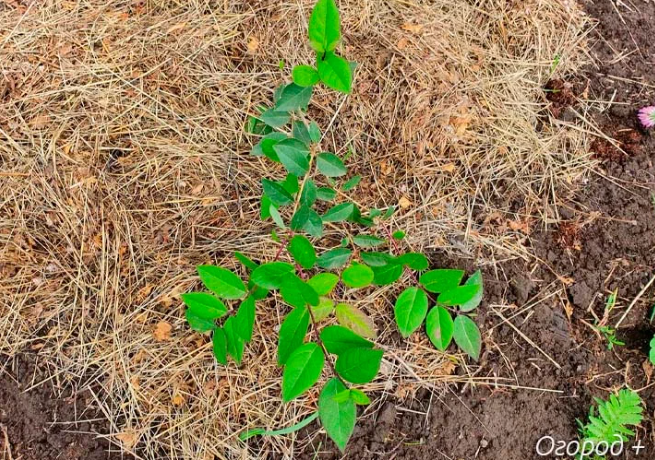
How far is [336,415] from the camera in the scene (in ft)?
3.33

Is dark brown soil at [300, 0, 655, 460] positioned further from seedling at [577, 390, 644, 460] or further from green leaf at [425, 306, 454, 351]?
green leaf at [425, 306, 454, 351]

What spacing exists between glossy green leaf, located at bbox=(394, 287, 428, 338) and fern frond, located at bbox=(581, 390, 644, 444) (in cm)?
68

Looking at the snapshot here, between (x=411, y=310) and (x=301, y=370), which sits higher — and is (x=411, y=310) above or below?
below

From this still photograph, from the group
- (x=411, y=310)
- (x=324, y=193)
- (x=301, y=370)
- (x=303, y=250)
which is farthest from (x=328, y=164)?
(x=301, y=370)

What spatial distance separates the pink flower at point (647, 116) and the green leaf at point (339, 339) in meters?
1.47

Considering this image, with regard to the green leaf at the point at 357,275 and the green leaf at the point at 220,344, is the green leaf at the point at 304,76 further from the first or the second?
the green leaf at the point at 220,344

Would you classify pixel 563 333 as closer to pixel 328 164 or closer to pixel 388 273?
→ pixel 388 273

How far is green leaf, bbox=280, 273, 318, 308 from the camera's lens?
41.5 inches

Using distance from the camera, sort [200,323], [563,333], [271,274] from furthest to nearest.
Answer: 1. [563,333]
2. [200,323]
3. [271,274]

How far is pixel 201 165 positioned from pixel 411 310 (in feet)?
2.71

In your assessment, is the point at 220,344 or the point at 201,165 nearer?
the point at 220,344

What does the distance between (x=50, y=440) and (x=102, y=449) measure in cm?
15

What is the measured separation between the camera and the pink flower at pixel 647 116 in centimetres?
186

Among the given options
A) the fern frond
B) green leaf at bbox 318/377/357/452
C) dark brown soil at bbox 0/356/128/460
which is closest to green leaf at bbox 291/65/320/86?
green leaf at bbox 318/377/357/452
